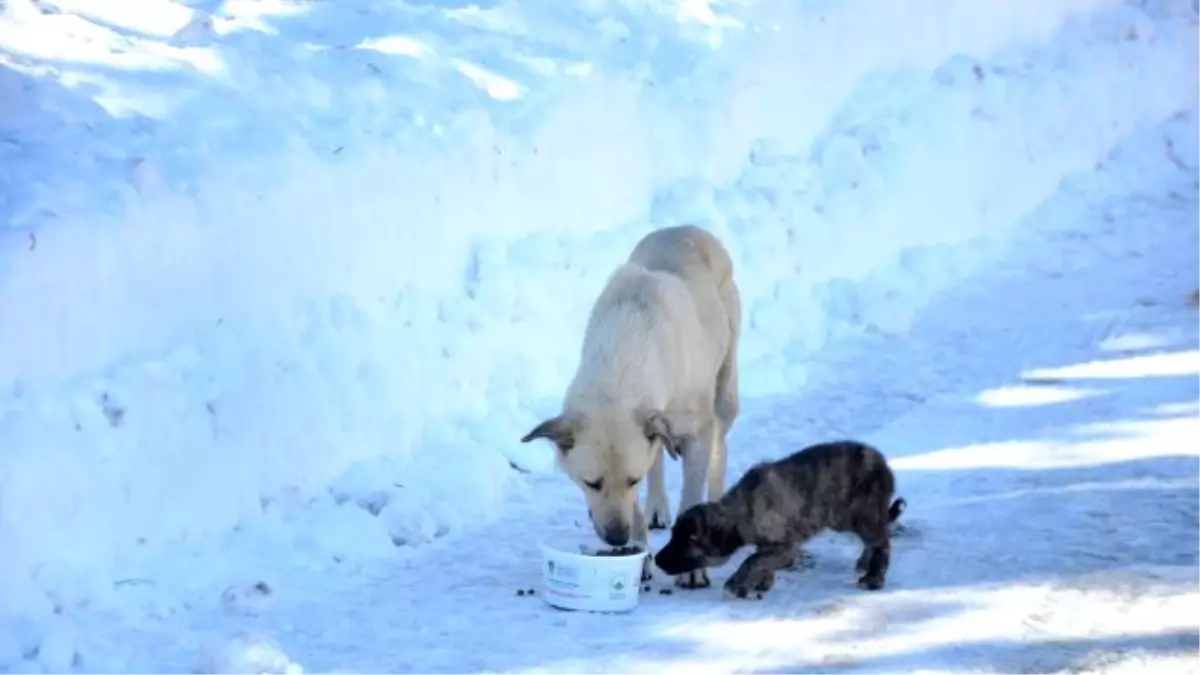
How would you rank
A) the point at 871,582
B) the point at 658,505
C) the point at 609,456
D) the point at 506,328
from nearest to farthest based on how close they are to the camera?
1. the point at 871,582
2. the point at 609,456
3. the point at 658,505
4. the point at 506,328

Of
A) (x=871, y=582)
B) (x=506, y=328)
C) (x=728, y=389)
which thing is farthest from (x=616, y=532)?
(x=506, y=328)

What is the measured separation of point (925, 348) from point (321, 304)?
4.15m

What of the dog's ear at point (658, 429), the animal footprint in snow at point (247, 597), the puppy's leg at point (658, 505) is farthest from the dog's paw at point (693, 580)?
the animal footprint in snow at point (247, 597)

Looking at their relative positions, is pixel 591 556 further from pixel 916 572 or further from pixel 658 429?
pixel 916 572

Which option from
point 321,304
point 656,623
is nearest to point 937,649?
point 656,623

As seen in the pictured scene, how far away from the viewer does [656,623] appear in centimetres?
662

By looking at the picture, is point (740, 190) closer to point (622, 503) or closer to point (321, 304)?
point (321, 304)

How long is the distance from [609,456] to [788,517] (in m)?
0.82

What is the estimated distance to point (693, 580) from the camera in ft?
23.3

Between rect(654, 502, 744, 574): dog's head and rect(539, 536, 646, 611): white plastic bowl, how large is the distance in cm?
20

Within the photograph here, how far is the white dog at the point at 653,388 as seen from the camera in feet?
23.1

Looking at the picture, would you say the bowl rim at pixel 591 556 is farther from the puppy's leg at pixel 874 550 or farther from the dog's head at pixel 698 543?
the puppy's leg at pixel 874 550

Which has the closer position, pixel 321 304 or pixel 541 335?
pixel 321 304

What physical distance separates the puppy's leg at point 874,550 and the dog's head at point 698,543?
53 cm
